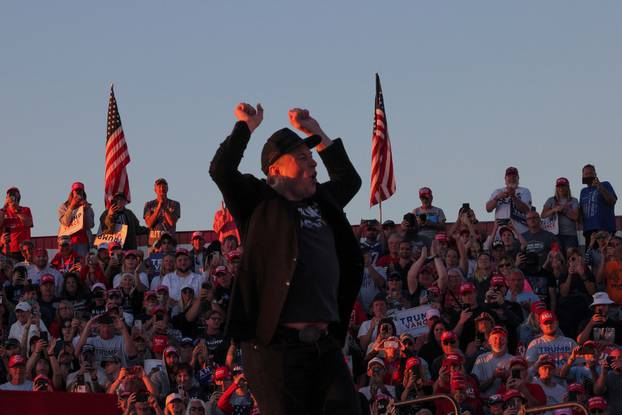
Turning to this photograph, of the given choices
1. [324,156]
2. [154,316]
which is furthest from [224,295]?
[324,156]

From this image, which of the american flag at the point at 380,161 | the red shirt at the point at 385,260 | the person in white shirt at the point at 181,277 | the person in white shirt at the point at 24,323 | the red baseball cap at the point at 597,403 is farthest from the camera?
the american flag at the point at 380,161

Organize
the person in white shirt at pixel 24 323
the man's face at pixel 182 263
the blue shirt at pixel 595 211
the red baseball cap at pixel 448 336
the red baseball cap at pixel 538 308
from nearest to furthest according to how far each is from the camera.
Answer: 1. the red baseball cap at pixel 448 336
2. the red baseball cap at pixel 538 308
3. the person in white shirt at pixel 24 323
4. the man's face at pixel 182 263
5. the blue shirt at pixel 595 211

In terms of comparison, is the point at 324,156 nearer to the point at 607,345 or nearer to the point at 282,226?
the point at 282,226

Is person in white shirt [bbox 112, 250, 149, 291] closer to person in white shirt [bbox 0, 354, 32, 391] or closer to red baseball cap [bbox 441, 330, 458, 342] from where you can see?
person in white shirt [bbox 0, 354, 32, 391]

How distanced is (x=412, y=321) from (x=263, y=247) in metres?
9.89

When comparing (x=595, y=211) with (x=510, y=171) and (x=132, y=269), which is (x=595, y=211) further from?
(x=132, y=269)

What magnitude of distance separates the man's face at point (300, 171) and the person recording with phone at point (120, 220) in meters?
13.8

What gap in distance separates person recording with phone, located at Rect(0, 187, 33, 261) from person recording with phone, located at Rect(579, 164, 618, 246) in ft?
26.8

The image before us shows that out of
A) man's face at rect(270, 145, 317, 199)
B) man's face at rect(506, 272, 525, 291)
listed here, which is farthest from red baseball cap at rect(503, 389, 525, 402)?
man's face at rect(270, 145, 317, 199)

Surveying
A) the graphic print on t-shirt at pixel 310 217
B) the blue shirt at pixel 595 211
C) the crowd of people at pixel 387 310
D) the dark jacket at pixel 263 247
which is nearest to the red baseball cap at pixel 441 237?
the crowd of people at pixel 387 310

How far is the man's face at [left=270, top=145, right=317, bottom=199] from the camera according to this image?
677cm

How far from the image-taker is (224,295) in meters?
17.4

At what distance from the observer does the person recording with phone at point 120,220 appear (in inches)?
807

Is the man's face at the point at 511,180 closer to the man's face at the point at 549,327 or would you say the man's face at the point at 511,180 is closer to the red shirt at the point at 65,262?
the man's face at the point at 549,327
